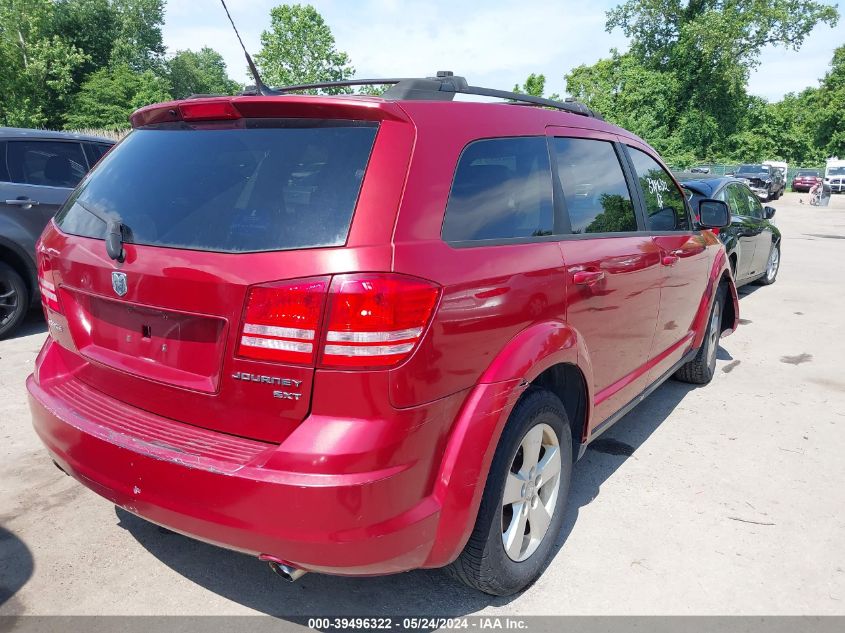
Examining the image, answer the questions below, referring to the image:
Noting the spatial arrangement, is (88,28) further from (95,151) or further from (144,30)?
(95,151)

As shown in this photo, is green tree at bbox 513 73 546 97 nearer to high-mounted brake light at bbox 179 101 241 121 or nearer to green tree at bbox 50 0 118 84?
green tree at bbox 50 0 118 84

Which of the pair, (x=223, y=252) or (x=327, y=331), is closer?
(x=327, y=331)

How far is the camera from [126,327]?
229 centimetres

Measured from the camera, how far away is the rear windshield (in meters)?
2.00

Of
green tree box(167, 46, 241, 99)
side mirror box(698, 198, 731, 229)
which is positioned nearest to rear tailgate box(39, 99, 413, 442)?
side mirror box(698, 198, 731, 229)

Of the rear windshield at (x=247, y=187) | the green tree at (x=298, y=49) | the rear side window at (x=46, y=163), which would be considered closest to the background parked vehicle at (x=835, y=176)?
the green tree at (x=298, y=49)

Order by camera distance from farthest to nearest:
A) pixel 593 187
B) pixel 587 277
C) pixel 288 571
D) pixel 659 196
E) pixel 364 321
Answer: pixel 659 196 < pixel 593 187 < pixel 587 277 < pixel 288 571 < pixel 364 321

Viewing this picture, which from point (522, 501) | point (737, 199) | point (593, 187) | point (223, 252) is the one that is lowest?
point (522, 501)

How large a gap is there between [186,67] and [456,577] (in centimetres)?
7722

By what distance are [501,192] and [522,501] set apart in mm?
1185

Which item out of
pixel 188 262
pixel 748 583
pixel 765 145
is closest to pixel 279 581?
pixel 188 262

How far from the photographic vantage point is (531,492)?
2.61m

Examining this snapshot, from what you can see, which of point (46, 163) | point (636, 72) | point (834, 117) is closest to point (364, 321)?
point (46, 163)

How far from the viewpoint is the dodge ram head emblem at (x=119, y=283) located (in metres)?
2.22
